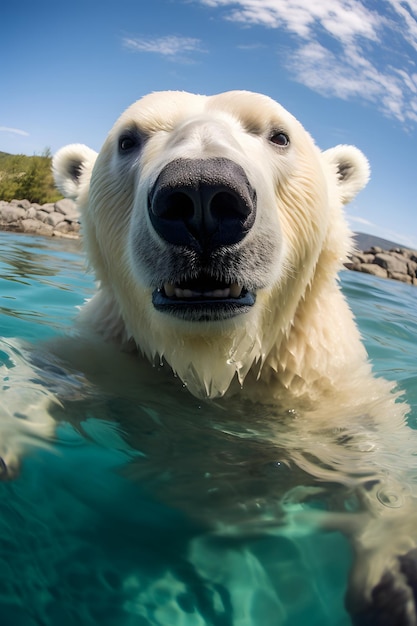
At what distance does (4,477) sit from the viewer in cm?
208

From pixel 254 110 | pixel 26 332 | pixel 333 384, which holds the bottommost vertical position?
pixel 26 332

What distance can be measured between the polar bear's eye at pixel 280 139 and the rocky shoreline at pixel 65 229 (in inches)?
796

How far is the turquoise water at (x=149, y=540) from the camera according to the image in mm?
1618

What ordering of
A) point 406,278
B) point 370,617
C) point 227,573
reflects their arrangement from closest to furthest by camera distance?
point 370,617 → point 227,573 → point 406,278

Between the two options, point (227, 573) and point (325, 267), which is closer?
point (227, 573)

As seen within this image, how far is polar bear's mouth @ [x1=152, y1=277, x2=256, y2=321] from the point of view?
2.37 metres

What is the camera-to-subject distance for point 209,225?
6.92ft

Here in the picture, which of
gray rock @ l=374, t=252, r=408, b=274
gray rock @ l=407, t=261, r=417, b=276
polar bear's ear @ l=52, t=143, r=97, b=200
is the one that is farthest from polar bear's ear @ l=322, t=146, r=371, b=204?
gray rock @ l=407, t=261, r=417, b=276

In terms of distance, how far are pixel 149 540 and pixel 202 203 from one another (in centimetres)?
114

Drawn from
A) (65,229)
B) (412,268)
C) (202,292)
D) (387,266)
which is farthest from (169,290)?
(412,268)

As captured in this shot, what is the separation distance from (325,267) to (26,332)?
2438 mm

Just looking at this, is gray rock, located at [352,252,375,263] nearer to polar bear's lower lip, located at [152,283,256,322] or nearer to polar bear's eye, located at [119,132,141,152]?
polar bear's eye, located at [119,132,141,152]

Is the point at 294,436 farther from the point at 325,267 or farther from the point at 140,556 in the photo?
the point at 140,556

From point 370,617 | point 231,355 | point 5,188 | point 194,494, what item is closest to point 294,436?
point 231,355
